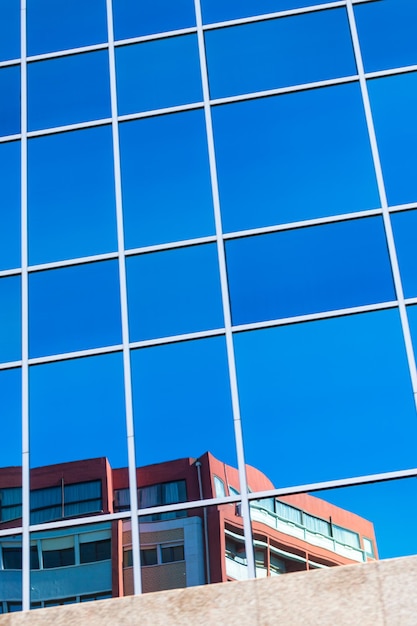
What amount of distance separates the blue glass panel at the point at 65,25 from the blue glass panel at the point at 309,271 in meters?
4.47

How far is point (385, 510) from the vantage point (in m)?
13.8

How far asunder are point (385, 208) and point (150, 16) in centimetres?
502

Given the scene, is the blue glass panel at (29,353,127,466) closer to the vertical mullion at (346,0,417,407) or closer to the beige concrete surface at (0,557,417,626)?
the beige concrete surface at (0,557,417,626)

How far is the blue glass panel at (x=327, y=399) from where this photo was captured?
555 inches

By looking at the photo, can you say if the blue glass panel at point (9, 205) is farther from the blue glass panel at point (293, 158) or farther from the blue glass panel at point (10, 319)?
the blue glass panel at point (293, 158)

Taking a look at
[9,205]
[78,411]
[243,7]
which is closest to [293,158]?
[243,7]

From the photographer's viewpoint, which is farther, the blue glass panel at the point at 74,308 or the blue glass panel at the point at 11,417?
the blue glass panel at the point at 74,308

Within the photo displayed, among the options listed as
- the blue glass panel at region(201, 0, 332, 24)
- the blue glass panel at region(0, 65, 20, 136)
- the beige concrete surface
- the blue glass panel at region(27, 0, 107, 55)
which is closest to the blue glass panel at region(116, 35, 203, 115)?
the blue glass panel at region(201, 0, 332, 24)

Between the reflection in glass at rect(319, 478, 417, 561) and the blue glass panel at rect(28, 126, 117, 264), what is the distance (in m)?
4.80

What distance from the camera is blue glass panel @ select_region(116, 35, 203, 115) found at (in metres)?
17.0

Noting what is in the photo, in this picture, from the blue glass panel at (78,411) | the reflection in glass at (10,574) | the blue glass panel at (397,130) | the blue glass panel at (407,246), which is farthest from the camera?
the blue glass panel at (397,130)

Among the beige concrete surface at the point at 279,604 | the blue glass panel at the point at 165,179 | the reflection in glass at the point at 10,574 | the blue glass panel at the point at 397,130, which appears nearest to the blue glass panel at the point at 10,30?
the blue glass panel at the point at 165,179

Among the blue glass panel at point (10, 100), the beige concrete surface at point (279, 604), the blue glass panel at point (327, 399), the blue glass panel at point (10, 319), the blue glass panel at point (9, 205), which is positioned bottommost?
Result: the beige concrete surface at point (279, 604)

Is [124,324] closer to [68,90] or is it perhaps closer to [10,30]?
[68,90]
